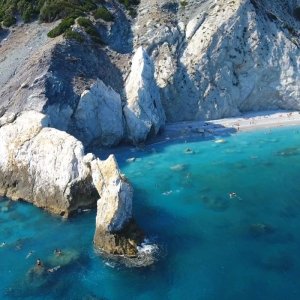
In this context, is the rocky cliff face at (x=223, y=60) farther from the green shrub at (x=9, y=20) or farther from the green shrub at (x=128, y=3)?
the green shrub at (x=9, y=20)

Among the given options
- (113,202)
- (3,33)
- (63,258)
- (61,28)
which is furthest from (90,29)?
(63,258)

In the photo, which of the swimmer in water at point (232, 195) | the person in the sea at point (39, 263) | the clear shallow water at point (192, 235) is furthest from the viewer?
the swimmer in water at point (232, 195)

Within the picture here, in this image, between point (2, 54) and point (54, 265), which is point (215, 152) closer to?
point (54, 265)

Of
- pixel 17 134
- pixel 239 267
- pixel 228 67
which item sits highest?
pixel 228 67

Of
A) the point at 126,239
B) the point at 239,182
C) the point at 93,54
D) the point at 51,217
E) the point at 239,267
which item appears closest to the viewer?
the point at 239,267

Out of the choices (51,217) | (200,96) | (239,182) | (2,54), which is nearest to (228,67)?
(200,96)

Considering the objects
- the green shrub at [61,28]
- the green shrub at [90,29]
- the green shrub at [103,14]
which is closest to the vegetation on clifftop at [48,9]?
the green shrub at [103,14]
